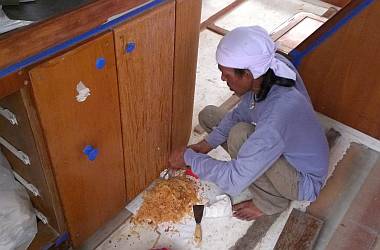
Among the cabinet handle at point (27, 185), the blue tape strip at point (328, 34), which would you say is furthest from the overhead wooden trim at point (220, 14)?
the cabinet handle at point (27, 185)

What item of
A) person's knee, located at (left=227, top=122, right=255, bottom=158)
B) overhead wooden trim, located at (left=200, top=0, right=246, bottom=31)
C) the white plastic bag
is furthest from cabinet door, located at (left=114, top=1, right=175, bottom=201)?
overhead wooden trim, located at (left=200, top=0, right=246, bottom=31)

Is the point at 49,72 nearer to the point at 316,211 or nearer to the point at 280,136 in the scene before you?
the point at 280,136

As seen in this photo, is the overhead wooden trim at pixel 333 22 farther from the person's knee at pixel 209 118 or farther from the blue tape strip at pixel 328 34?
the person's knee at pixel 209 118

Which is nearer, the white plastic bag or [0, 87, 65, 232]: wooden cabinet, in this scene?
[0, 87, 65, 232]: wooden cabinet

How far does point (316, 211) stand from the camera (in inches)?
59.8

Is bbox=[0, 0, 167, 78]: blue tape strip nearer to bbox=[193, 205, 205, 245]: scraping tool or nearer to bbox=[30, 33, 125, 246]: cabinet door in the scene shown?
bbox=[30, 33, 125, 246]: cabinet door

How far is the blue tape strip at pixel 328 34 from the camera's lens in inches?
60.8

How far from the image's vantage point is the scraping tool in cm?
140

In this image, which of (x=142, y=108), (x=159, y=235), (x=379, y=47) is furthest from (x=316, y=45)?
(x=159, y=235)

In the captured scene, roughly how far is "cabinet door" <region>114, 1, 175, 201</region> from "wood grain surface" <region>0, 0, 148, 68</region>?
2.8 inches

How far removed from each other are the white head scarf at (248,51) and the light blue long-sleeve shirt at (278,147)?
0.41 feet

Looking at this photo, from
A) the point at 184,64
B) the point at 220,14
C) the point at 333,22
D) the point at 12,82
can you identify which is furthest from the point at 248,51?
the point at 220,14

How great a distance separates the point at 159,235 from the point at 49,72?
81cm

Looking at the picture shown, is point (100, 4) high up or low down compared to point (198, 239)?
up
